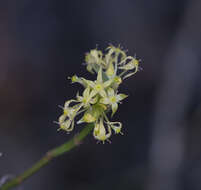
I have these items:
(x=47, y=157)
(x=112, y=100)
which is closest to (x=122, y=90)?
(x=47, y=157)

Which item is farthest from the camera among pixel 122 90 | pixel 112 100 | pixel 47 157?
pixel 122 90

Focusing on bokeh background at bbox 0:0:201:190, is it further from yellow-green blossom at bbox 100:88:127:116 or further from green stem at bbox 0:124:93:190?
yellow-green blossom at bbox 100:88:127:116

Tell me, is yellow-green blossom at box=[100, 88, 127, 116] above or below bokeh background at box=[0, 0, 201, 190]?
below

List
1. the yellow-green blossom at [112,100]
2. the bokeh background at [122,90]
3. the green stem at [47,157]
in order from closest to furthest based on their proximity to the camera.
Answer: the yellow-green blossom at [112,100]
the green stem at [47,157]
the bokeh background at [122,90]

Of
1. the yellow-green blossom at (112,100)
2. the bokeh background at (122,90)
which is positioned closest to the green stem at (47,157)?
the yellow-green blossom at (112,100)

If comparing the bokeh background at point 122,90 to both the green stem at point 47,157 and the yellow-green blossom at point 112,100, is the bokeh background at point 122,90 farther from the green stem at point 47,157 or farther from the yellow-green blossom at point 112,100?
the yellow-green blossom at point 112,100

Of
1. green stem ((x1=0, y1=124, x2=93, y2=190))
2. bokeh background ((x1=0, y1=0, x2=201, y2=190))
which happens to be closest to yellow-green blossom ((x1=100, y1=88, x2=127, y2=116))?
green stem ((x1=0, y1=124, x2=93, y2=190))

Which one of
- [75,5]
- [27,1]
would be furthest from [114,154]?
[27,1]

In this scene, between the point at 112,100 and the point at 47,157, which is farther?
the point at 47,157

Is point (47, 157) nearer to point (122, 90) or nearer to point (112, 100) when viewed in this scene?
point (112, 100)

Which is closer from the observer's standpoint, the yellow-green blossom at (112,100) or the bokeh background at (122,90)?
the yellow-green blossom at (112,100)
